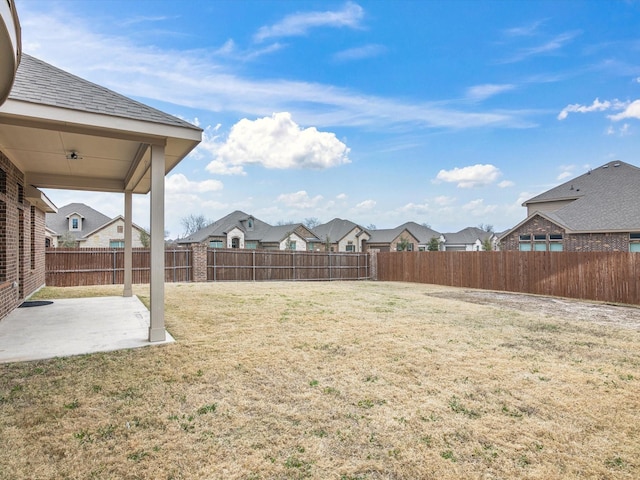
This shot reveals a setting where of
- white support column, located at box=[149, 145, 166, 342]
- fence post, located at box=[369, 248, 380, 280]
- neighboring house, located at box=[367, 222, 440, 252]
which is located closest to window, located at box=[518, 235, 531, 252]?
fence post, located at box=[369, 248, 380, 280]

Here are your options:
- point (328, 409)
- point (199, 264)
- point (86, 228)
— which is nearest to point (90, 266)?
point (199, 264)

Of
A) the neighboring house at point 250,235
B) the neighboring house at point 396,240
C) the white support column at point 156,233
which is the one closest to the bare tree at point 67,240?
the neighboring house at point 250,235

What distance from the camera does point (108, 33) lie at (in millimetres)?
9547

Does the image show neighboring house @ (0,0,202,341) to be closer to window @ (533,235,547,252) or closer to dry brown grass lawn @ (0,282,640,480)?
dry brown grass lawn @ (0,282,640,480)

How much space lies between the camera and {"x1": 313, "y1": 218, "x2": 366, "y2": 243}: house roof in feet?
132

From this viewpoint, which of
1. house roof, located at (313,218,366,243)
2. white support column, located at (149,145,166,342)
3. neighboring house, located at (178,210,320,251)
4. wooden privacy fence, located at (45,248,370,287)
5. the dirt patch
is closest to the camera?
white support column, located at (149,145,166,342)

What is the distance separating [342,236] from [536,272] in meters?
26.7

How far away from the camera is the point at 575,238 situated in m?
19.0

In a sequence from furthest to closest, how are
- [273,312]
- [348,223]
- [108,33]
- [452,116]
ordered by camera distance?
[348,223] → [452,116] → [108,33] → [273,312]

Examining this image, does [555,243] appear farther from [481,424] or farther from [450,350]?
[481,424]

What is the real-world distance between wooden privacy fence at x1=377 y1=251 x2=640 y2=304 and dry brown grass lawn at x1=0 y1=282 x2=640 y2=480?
6910 millimetres

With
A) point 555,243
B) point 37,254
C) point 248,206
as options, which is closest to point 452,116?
point 555,243

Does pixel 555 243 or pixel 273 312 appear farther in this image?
pixel 555 243

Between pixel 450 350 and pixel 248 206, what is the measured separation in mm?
39412
